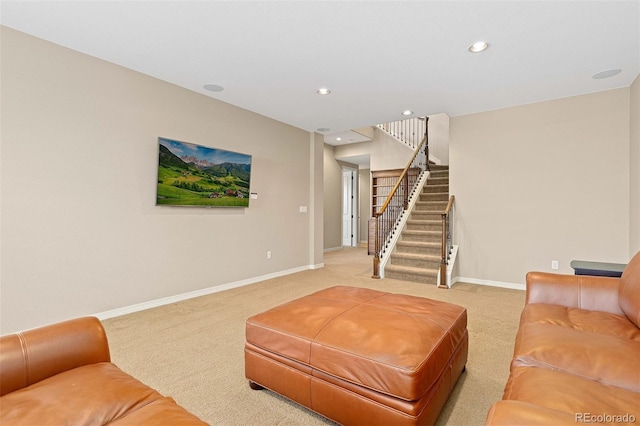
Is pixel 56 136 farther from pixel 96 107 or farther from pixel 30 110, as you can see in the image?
pixel 96 107

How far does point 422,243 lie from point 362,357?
417 centimetres

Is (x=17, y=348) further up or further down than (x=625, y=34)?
further down

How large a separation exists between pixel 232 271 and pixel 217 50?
288 cm

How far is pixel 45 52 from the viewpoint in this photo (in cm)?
281

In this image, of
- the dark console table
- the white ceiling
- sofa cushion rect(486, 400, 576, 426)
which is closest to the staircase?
the dark console table

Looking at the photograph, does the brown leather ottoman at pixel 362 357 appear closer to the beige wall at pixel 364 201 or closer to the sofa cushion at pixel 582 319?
the sofa cushion at pixel 582 319

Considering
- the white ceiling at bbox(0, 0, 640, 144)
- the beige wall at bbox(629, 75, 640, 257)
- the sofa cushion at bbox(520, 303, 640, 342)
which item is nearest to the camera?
the sofa cushion at bbox(520, 303, 640, 342)

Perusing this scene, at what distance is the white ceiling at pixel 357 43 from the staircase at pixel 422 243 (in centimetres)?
236

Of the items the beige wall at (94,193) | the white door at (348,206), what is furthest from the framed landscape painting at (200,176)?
the white door at (348,206)

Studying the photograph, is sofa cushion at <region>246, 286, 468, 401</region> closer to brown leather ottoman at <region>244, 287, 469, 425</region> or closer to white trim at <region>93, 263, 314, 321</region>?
brown leather ottoman at <region>244, 287, 469, 425</region>

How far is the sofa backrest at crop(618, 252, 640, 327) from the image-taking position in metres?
1.70

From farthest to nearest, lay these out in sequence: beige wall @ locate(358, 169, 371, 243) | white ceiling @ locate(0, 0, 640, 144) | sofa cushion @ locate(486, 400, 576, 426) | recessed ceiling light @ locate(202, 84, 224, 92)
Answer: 1. beige wall @ locate(358, 169, 371, 243)
2. recessed ceiling light @ locate(202, 84, 224, 92)
3. white ceiling @ locate(0, 0, 640, 144)
4. sofa cushion @ locate(486, 400, 576, 426)

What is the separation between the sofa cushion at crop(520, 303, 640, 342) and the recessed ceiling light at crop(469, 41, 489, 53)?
7.55 ft

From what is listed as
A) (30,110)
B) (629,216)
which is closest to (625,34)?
(629,216)
